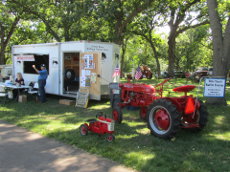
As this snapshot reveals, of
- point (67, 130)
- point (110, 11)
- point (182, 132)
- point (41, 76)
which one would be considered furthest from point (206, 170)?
point (110, 11)

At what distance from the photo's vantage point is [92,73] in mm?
10242

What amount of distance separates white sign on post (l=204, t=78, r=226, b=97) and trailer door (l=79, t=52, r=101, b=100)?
4996 mm

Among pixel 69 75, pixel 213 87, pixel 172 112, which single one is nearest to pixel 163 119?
pixel 172 112

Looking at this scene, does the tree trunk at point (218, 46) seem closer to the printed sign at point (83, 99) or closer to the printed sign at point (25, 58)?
the printed sign at point (83, 99)

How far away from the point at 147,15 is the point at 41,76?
51.5ft

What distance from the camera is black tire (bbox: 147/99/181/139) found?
206 inches

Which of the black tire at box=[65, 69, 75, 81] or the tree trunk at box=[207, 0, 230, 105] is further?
the black tire at box=[65, 69, 75, 81]

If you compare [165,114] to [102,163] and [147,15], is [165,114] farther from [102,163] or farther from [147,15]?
[147,15]

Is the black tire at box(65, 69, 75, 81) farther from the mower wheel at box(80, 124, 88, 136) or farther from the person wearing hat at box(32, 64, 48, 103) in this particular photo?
the mower wheel at box(80, 124, 88, 136)

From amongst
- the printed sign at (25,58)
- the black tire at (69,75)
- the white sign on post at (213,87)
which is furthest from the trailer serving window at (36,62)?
the white sign on post at (213,87)

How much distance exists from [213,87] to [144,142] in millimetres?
2154

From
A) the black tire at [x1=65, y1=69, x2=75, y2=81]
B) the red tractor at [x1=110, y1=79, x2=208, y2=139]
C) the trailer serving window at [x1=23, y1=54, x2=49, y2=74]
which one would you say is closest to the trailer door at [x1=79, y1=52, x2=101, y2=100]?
the black tire at [x1=65, y1=69, x2=75, y2=81]

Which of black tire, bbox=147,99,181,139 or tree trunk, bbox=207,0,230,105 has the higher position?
tree trunk, bbox=207,0,230,105

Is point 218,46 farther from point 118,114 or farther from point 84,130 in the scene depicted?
point 84,130
